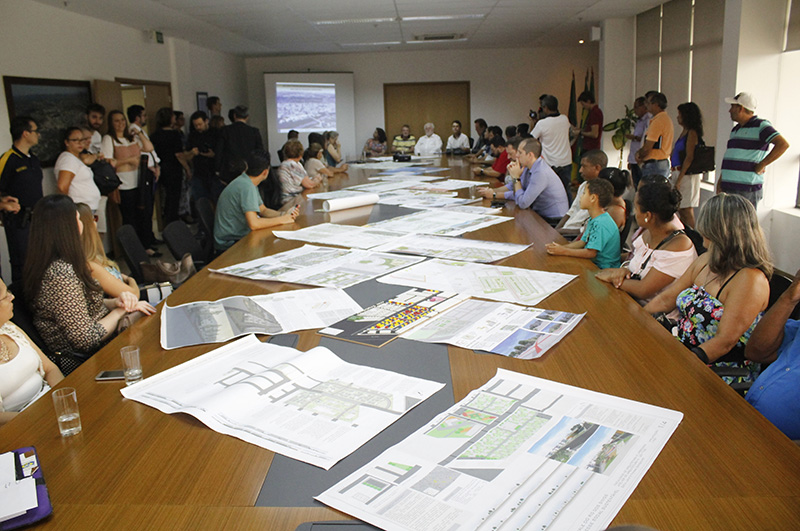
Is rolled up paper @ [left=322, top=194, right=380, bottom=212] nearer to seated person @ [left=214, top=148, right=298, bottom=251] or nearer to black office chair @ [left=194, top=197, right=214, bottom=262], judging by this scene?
seated person @ [left=214, top=148, right=298, bottom=251]

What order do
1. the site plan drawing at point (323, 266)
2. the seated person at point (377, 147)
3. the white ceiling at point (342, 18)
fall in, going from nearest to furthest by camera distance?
the site plan drawing at point (323, 266), the white ceiling at point (342, 18), the seated person at point (377, 147)

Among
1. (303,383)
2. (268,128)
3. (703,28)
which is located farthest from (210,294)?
(268,128)

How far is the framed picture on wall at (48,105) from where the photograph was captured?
5.57 meters

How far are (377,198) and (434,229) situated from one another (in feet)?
3.83

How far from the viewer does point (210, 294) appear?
229 cm

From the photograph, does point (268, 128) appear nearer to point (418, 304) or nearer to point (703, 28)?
point (703, 28)

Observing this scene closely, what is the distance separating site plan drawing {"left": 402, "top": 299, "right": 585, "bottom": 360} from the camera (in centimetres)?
169

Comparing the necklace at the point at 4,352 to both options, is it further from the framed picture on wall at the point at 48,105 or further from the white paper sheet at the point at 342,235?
the framed picture on wall at the point at 48,105

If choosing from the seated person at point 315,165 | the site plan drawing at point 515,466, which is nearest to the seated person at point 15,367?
the site plan drawing at point 515,466

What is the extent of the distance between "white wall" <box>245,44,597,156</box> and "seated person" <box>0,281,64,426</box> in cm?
1242

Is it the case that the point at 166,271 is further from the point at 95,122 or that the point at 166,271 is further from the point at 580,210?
the point at 95,122

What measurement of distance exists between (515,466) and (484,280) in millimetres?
1239

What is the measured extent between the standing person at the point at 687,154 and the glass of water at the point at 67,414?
6.43m

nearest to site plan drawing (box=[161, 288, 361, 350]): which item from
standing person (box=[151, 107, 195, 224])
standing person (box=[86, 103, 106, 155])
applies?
standing person (box=[86, 103, 106, 155])
